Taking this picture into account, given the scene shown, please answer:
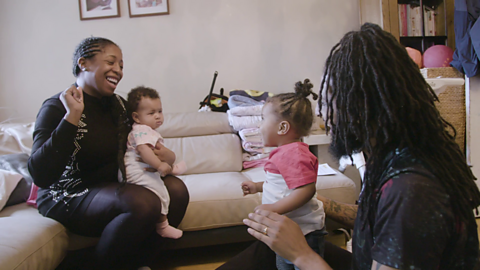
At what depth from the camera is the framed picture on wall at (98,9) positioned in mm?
2574

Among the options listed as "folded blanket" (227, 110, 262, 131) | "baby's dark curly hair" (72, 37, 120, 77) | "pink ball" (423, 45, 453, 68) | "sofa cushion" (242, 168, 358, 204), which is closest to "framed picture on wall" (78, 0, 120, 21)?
"folded blanket" (227, 110, 262, 131)

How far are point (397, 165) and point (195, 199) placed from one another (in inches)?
43.7

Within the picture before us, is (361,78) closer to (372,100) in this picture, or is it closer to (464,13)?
(372,100)

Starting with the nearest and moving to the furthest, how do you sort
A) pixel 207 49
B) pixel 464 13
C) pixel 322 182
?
1. pixel 322 182
2. pixel 464 13
3. pixel 207 49

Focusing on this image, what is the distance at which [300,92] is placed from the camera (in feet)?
3.67

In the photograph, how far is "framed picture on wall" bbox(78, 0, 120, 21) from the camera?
101 inches

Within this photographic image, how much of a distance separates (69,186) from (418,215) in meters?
1.22

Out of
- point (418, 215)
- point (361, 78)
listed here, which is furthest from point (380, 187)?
point (361, 78)

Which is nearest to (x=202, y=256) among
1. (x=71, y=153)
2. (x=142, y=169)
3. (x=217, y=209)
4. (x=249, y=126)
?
(x=217, y=209)

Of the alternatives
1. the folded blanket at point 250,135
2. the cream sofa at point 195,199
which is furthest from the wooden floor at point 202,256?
the folded blanket at point 250,135

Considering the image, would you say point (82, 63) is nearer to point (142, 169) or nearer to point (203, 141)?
point (142, 169)

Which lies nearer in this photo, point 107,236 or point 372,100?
point 372,100

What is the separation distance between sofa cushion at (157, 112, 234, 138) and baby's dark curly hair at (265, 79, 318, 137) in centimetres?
121

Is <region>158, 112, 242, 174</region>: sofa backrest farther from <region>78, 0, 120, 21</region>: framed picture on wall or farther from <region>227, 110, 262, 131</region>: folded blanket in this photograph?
<region>78, 0, 120, 21</region>: framed picture on wall
